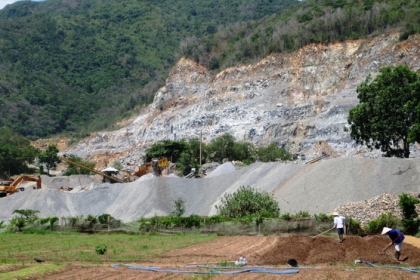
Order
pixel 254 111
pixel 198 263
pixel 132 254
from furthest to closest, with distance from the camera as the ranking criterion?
pixel 254 111 → pixel 132 254 → pixel 198 263

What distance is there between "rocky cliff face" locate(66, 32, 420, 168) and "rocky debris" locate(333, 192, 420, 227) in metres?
36.1

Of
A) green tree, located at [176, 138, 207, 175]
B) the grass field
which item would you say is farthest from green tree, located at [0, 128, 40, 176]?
the grass field

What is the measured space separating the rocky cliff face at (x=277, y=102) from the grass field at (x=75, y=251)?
42.7m

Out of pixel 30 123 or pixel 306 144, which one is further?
pixel 30 123

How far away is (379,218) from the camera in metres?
28.3

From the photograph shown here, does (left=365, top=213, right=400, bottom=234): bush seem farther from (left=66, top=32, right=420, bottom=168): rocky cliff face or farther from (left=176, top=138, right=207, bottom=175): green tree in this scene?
(left=176, top=138, right=207, bottom=175): green tree

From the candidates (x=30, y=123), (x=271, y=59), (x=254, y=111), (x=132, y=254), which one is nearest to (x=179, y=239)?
(x=132, y=254)

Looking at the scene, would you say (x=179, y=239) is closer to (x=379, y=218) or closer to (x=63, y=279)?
(x=379, y=218)

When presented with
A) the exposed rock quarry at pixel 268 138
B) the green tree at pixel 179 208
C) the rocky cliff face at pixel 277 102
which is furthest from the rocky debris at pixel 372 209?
the rocky cliff face at pixel 277 102

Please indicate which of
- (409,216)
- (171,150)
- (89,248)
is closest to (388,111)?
(409,216)

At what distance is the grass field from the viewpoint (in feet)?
55.0

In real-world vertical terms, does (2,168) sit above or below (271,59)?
below

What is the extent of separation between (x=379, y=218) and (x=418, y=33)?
57.2 m

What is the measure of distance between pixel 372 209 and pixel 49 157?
251ft
